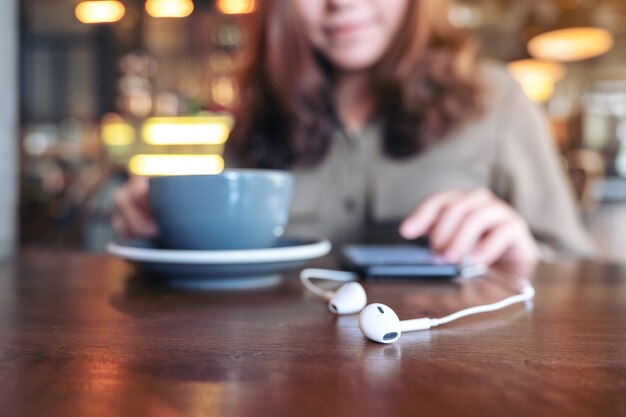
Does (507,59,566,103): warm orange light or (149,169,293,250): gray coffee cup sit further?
(507,59,566,103): warm orange light

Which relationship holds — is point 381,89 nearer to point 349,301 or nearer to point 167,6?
point 349,301

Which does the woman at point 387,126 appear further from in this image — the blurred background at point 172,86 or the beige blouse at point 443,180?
the blurred background at point 172,86

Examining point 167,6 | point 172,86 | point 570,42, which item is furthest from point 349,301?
point 172,86

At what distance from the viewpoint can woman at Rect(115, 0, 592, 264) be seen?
96cm

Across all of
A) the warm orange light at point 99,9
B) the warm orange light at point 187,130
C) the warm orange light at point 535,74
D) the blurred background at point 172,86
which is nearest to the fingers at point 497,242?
the blurred background at point 172,86

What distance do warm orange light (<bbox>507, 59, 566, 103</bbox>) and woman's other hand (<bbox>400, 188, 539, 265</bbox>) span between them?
14.5 feet

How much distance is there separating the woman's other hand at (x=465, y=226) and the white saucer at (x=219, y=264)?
146 mm

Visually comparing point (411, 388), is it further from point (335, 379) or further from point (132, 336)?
point (132, 336)

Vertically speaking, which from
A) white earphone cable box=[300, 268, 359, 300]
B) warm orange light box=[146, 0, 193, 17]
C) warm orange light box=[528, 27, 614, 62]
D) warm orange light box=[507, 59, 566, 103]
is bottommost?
white earphone cable box=[300, 268, 359, 300]

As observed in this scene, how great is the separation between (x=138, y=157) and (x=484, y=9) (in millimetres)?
3935

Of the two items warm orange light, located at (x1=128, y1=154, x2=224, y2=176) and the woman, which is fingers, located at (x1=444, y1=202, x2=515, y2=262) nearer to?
the woman

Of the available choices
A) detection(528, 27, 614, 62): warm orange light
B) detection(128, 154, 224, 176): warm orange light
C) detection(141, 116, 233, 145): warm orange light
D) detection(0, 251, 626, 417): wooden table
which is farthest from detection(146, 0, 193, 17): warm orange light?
detection(0, 251, 626, 417): wooden table

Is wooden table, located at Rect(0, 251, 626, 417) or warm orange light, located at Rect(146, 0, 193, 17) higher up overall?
warm orange light, located at Rect(146, 0, 193, 17)

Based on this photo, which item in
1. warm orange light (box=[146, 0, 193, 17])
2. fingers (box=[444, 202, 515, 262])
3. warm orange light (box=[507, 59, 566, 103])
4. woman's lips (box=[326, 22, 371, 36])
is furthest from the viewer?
warm orange light (box=[507, 59, 566, 103])
